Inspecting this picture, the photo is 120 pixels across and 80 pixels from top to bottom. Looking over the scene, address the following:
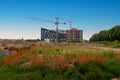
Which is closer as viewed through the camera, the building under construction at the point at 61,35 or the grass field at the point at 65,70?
the grass field at the point at 65,70

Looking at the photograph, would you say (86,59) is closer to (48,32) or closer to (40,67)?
(40,67)

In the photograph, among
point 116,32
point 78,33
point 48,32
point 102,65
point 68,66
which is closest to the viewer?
point 68,66

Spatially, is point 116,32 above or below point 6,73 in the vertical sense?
above

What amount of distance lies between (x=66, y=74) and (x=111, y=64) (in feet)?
10.7

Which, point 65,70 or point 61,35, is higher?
point 61,35

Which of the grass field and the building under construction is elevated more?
the building under construction

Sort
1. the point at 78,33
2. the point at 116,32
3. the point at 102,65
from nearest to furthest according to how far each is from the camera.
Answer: the point at 102,65 → the point at 116,32 → the point at 78,33

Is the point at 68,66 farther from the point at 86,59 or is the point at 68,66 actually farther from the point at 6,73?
the point at 6,73

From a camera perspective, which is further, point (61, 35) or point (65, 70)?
point (61, 35)

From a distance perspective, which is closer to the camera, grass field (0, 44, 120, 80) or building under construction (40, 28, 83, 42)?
grass field (0, 44, 120, 80)

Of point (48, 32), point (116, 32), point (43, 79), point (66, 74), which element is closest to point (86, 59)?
point (66, 74)

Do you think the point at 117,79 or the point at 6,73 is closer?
the point at 117,79

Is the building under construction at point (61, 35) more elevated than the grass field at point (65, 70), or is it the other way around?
the building under construction at point (61, 35)

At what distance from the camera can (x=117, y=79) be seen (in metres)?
11.8
